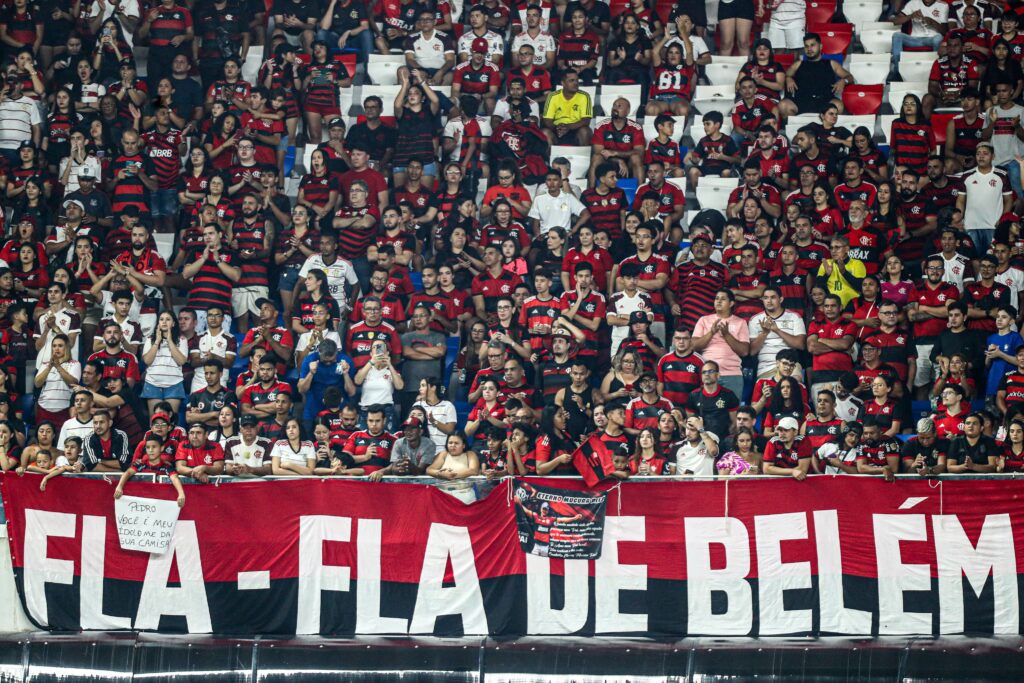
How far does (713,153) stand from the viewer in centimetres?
1986

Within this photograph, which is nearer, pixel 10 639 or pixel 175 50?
pixel 10 639

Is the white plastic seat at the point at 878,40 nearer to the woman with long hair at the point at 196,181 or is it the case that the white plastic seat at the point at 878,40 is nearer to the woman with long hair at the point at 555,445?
the woman with long hair at the point at 555,445

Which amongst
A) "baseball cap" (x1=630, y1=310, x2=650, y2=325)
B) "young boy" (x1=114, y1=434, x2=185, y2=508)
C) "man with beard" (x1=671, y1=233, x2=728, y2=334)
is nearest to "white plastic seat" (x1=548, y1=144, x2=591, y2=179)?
"man with beard" (x1=671, y1=233, x2=728, y2=334)

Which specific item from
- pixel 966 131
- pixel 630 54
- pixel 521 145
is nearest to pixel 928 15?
pixel 966 131

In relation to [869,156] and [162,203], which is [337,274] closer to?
[162,203]

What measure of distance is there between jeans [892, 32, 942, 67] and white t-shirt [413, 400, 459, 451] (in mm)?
8499

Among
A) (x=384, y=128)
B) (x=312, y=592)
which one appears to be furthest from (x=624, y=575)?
(x=384, y=128)

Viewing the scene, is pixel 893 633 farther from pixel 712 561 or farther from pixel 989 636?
pixel 712 561

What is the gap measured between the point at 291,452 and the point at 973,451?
20.9ft

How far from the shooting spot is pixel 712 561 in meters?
13.8

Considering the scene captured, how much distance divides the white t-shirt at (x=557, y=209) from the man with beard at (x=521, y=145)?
2.03ft

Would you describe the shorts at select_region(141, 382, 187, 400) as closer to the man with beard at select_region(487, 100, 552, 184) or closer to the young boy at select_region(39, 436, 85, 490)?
the young boy at select_region(39, 436, 85, 490)

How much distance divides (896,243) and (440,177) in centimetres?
559

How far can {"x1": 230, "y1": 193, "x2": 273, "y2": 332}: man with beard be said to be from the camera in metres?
18.8
